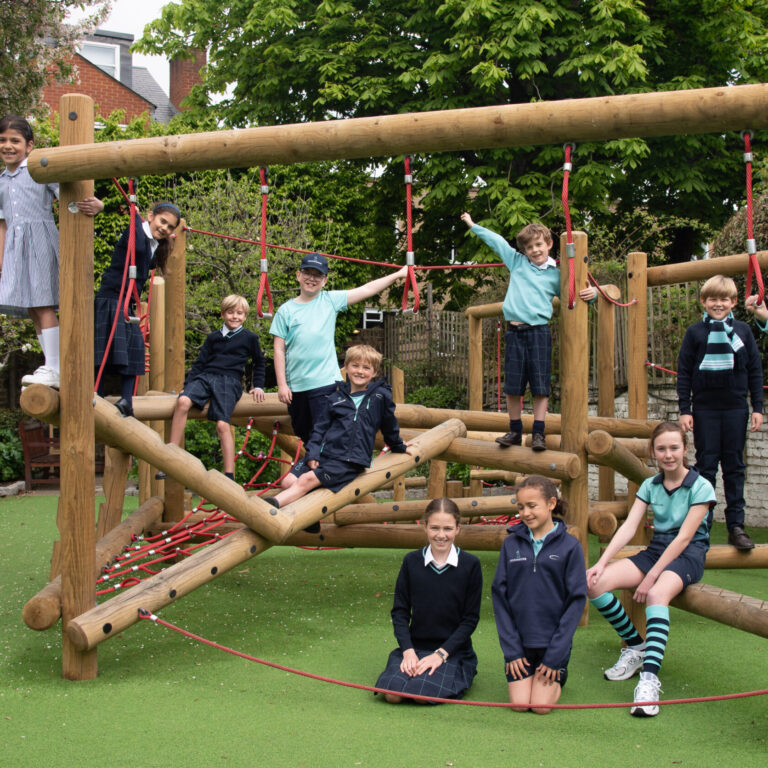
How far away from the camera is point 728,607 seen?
4.20 metres

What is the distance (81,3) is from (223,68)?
13.7 feet

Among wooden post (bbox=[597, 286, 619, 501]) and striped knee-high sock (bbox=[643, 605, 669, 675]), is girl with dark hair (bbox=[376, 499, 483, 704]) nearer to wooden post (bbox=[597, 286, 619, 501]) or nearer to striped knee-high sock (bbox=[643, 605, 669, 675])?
striped knee-high sock (bbox=[643, 605, 669, 675])

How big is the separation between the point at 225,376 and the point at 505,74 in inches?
381

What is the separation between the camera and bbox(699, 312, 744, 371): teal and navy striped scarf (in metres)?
5.57

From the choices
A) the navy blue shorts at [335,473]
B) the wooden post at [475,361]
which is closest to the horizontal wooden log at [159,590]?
the navy blue shorts at [335,473]

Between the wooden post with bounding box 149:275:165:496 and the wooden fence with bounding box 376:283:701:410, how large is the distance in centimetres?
443

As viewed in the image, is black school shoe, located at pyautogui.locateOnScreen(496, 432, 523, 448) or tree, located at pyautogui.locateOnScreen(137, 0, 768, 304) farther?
tree, located at pyautogui.locateOnScreen(137, 0, 768, 304)

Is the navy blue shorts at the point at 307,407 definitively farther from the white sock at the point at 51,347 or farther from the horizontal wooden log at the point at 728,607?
the horizontal wooden log at the point at 728,607

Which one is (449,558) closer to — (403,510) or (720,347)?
(720,347)

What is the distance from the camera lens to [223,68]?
1788cm

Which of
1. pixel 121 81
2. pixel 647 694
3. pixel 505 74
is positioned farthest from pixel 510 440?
pixel 121 81

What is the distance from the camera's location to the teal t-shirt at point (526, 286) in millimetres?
5645

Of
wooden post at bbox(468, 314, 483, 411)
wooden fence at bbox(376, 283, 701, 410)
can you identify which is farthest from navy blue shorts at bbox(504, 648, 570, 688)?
wooden fence at bbox(376, 283, 701, 410)

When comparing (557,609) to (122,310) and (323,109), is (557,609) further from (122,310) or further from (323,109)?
(323,109)
